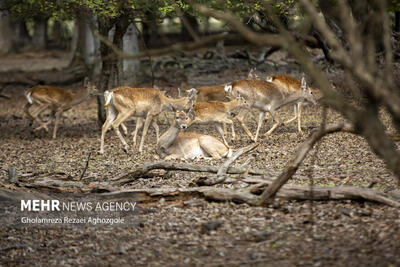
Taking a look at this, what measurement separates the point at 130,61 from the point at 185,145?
11080mm

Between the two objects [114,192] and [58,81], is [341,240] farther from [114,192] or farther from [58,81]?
[58,81]

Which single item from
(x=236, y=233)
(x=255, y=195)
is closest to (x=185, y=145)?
(x=255, y=195)

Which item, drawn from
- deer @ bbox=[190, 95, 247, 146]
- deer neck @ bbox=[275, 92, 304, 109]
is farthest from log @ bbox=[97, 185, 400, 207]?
deer neck @ bbox=[275, 92, 304, 109]

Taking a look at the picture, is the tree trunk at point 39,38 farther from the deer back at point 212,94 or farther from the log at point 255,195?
the log at point 255,195

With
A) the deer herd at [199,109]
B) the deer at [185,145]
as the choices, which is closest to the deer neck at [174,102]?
the deer herd at [199,109]

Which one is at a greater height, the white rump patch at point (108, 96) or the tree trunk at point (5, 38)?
the tree trunk at point (5, 38)

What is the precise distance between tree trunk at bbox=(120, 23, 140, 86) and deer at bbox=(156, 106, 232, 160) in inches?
381

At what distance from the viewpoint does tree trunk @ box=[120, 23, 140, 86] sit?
2004 cm

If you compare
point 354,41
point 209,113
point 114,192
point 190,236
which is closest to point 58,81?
point 209,113

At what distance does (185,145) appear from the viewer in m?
10.6

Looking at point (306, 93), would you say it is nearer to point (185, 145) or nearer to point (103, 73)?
point (185, 145)

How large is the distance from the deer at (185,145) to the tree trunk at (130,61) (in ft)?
31.8

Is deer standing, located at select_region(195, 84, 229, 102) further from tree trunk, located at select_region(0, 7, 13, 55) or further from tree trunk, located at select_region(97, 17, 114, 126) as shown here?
tree trunk, located at select_region(0, 7, 13, 55)

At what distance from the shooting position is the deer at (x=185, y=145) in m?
10.4
